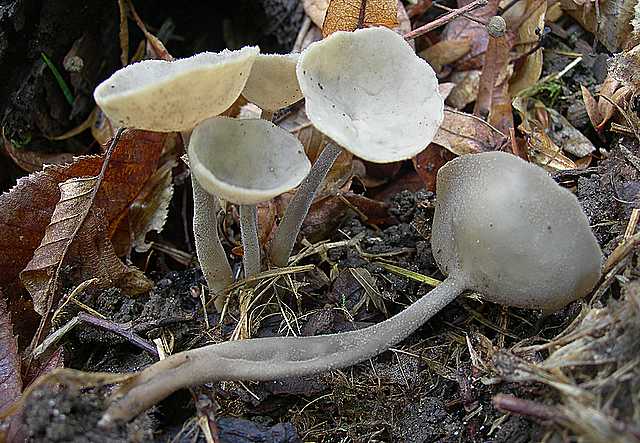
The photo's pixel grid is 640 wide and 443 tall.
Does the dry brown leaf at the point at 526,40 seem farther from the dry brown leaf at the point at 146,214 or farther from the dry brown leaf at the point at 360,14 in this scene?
the dry brown leaf at the point at 146,214

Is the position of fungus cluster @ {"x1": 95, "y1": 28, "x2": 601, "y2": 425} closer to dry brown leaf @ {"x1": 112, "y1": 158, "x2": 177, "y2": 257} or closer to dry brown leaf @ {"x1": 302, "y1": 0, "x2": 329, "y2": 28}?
dry brown leaf @ {"x1": 112, "y1": 158, "x2": 177, "y2": 257}

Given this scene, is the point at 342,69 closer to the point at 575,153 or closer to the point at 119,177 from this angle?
the point at 119,177

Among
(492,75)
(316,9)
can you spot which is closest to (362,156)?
(492,75)

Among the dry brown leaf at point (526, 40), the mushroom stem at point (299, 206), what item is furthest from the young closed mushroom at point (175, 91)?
the dry brown leaf at point (526, 40)

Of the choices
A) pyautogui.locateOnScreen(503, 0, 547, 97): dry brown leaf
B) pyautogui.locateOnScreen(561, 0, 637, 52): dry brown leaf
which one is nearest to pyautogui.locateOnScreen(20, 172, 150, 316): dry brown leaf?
pyautogui.locateOnScreen(503, 0, 547, 97): dry brown leaf

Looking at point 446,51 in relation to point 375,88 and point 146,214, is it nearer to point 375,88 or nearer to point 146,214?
point 375,88

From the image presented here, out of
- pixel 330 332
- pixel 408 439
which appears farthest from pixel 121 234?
pixel 408 439
